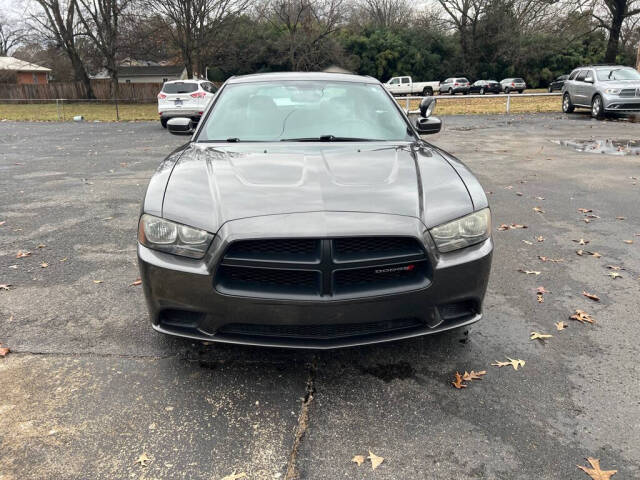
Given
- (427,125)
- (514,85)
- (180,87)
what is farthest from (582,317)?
(514,85)

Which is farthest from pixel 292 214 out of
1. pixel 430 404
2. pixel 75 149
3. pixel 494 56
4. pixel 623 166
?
pixel 494 56

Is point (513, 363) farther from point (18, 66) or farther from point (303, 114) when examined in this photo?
point (18, 66)

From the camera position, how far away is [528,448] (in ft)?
7.32

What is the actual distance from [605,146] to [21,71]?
7343cm

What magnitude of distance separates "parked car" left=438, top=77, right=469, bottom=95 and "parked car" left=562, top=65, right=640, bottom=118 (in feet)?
94.3

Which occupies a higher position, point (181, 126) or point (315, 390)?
point (181, 126)

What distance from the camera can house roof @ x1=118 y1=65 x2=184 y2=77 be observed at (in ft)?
236

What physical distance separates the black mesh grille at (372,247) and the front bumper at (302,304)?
0.06 m

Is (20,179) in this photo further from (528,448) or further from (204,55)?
(204,55)

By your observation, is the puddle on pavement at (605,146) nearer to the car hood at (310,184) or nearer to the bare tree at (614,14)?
the car hood at (310,184)

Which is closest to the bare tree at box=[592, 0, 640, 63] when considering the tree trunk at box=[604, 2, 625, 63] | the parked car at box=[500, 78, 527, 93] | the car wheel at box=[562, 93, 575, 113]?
the tree trunk at box=[604, 2, 625, 63]

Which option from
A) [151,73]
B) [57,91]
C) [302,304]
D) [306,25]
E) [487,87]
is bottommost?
[302,304]

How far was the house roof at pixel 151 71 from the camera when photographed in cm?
7188

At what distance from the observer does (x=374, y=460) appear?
2154mm
